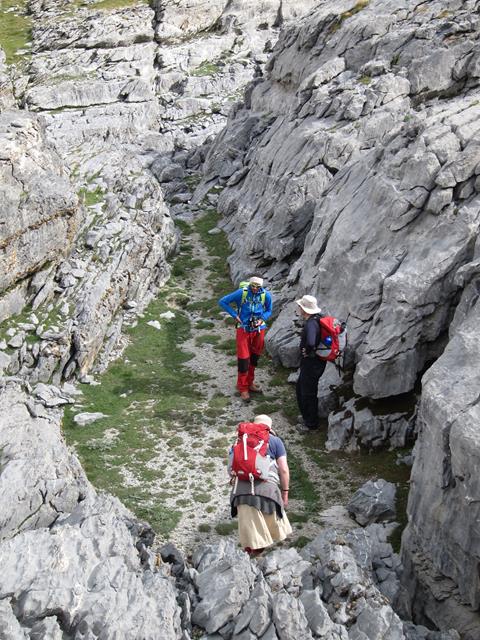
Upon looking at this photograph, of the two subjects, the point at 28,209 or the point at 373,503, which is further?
the point at 28,209

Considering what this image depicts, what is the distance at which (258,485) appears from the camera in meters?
13.8

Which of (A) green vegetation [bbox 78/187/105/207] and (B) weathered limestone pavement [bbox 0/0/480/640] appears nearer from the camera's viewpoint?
(B) weathered limestone pavement [bbox 0/0/480/640]

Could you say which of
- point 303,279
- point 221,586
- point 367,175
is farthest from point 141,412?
point 367,175

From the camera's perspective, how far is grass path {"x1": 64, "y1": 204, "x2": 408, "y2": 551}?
1752 centimetres

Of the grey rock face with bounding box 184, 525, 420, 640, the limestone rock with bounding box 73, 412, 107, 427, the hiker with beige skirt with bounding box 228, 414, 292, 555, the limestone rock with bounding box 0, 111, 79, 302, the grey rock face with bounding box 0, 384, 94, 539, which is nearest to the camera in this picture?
the grey rock face with bounding box 184, 525, 420, 640

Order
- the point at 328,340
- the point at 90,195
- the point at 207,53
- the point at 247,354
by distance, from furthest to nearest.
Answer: the point at 207,53 < the point at 90,195 < the point at 247,354 < the point at 328,340

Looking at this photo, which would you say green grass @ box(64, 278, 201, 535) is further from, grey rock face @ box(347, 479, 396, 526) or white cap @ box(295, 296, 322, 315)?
white cap @ box(295, 296, 322, 315)

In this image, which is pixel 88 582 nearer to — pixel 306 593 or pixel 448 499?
pixel 306 593

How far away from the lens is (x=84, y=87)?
7269 cm

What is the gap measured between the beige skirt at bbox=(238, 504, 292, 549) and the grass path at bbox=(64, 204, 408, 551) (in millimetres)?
1996

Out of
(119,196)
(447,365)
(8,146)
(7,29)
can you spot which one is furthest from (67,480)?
(7,29)

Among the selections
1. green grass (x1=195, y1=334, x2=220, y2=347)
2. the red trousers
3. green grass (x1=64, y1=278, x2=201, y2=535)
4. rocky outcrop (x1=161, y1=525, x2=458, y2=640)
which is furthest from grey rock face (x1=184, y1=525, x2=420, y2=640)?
green grass (x1=195, y1=334, x2=220, y2=347)

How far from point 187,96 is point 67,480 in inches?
2593

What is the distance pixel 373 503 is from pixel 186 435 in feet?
22.2
